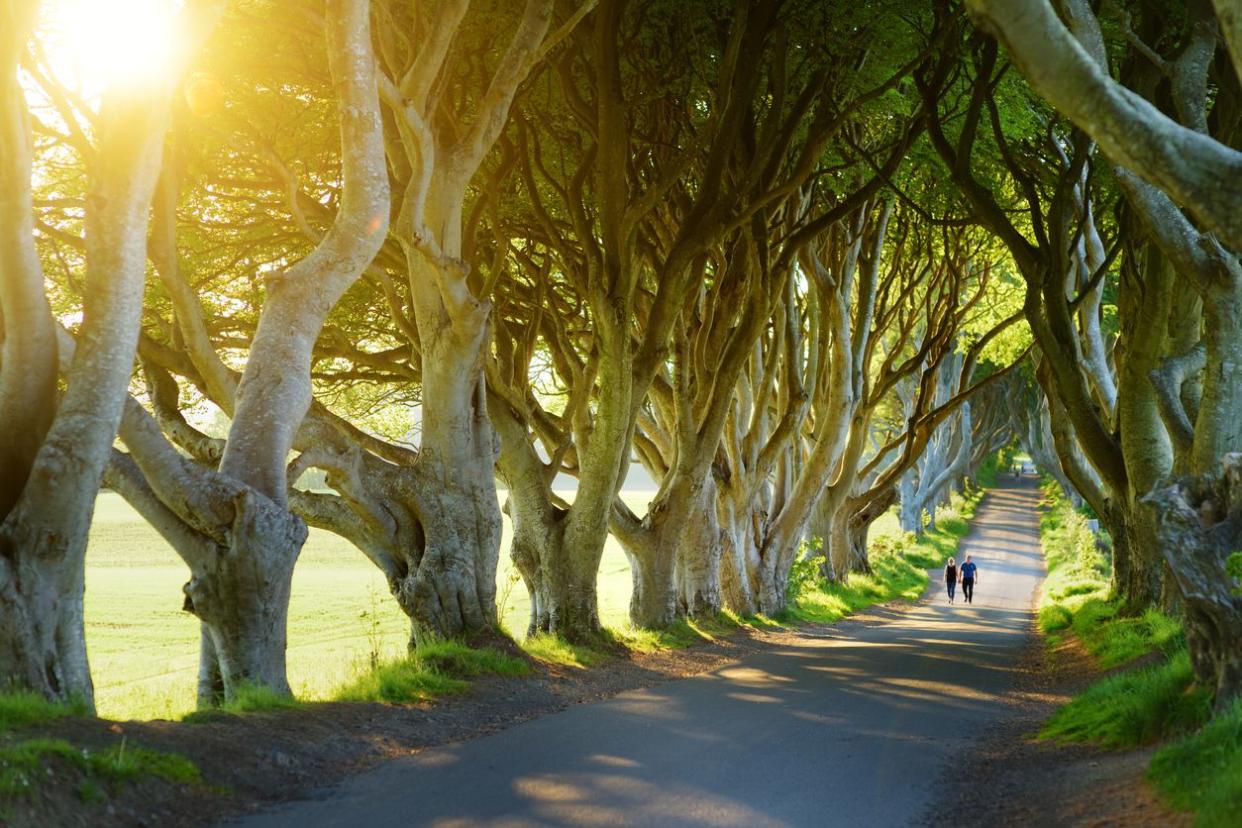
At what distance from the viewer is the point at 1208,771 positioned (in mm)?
6441

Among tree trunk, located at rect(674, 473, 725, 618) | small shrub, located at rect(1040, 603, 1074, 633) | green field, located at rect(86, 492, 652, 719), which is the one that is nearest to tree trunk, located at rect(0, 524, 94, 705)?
green field, located at rect(86, 492, 652, 719)

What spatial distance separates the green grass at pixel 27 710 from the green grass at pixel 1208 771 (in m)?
5.96

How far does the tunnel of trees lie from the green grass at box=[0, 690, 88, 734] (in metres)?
0.65

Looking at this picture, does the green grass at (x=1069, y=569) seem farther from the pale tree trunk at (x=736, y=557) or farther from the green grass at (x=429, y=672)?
the green grass at (x=429, y=672)

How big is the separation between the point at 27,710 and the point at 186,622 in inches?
1085

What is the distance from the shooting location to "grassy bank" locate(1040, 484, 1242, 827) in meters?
6.18

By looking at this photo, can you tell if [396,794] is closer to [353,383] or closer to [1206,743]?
[1206,743]

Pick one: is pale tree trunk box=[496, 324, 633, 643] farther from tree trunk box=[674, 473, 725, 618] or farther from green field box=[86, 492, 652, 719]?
tree trunk box=[674, 473, 725, 618]

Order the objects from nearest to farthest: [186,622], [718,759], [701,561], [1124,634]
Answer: [718,759] → [1124,634] → [701,561] → [186,622]

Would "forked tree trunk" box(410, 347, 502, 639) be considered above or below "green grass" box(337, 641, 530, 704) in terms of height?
above

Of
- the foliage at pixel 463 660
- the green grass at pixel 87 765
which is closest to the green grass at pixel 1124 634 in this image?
the foliage at pixel 463 660

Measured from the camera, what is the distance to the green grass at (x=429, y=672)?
10617mm

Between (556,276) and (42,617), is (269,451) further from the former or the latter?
(556,276)

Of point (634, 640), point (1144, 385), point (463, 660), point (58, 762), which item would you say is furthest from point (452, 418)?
point (1144, 385)
